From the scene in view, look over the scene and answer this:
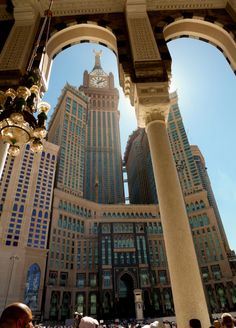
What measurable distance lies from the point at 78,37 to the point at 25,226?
3879cm

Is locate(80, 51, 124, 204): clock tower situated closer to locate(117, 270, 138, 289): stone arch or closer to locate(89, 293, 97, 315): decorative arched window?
locate(117, 270, 138, 289): stone arch

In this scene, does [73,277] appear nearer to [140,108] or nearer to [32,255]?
[32,255]

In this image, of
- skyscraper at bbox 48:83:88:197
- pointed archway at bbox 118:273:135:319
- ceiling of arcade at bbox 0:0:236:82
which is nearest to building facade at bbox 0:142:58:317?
skyscraper at bbox 48:83:88:197

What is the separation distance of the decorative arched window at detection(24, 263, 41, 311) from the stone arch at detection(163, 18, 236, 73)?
1563 inches

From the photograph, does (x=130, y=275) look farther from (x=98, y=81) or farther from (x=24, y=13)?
(x=98, y=81)

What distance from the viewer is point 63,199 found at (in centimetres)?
5166

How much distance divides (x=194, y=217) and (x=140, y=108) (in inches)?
2029

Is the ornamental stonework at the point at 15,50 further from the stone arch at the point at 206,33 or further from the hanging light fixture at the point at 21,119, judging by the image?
the stone arch at the point at 206,33

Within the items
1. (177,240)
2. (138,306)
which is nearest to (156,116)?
(177,240)

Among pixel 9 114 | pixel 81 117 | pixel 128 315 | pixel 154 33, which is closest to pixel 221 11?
pixel 154 33

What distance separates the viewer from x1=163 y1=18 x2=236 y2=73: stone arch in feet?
23.9

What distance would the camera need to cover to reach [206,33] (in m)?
7.65

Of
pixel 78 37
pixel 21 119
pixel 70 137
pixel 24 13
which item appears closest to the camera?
pixel 21 119

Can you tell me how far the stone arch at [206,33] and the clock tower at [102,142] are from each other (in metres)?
68.2
